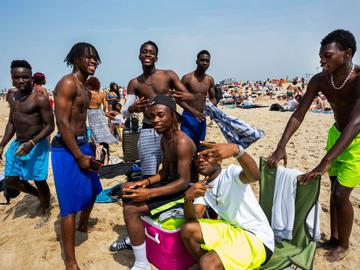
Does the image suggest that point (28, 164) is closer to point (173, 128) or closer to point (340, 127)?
point (173, 128)

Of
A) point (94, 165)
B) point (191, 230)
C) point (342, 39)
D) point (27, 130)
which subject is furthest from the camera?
point (27, 130)

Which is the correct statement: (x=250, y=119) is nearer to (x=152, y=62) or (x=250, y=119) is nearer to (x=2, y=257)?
(x=152, y=62)

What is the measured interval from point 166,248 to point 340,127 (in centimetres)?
212

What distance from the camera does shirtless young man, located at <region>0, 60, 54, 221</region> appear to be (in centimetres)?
344

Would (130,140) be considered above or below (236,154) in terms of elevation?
below

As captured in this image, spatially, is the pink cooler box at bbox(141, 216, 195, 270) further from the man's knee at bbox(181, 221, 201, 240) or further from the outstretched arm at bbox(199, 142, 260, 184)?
the outstretched arm at bbox(199, 142, 260, 184)

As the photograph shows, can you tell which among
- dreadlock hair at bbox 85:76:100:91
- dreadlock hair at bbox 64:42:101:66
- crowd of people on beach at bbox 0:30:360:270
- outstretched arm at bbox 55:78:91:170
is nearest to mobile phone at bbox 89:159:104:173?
crowd of people on beach at bbox 0:30:360:270

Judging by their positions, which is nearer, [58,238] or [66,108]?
[66,108]

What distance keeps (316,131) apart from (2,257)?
30.3ft

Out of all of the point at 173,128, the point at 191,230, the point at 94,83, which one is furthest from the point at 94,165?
the point at 94,83

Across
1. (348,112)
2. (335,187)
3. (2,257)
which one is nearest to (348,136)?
(348,112)

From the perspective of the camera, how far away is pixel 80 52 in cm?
263

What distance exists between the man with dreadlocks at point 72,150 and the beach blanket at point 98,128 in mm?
3389

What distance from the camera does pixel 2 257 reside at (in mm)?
3066
